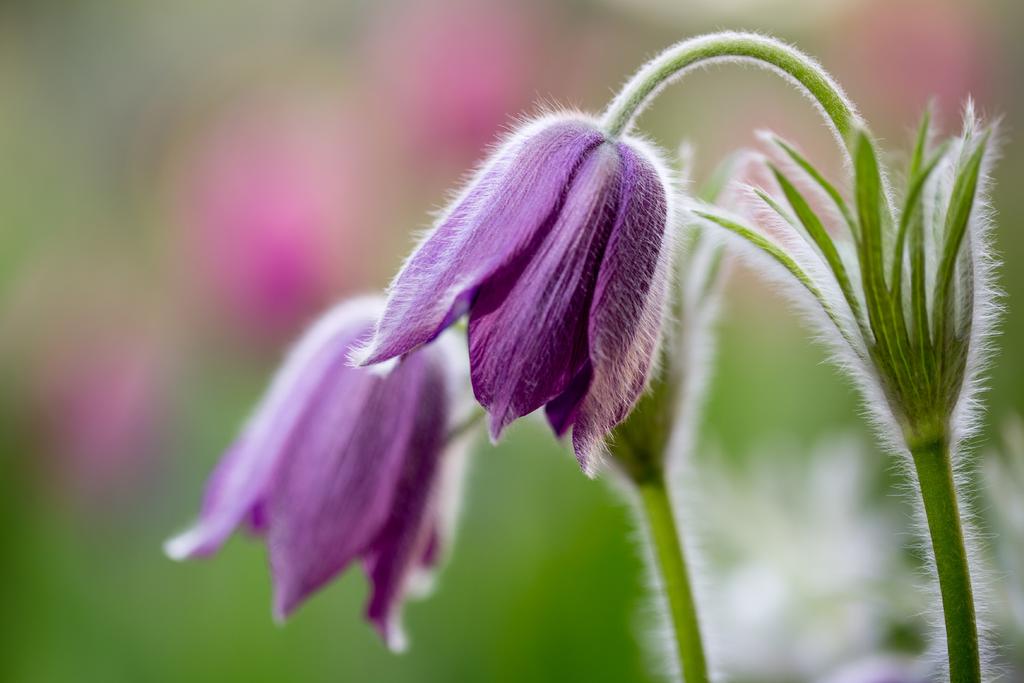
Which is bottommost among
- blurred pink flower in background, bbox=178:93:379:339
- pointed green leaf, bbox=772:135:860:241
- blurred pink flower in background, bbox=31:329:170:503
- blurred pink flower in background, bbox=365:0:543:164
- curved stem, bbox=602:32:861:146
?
pointed green leaf, bbox=772:135:860:241

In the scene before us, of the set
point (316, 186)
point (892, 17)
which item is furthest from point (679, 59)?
point (892, 17)

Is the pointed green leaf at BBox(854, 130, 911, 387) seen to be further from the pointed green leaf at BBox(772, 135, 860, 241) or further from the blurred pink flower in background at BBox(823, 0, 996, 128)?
the blurred pink flower in background at BBox(823, 0, 996, 128)

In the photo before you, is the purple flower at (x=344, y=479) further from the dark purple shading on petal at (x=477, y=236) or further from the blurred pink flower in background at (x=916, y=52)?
the blurred pink flower in background at (x=916, y=52)

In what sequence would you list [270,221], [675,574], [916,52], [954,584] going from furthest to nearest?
[916,52] → [270,221] → [675,574] → [954,584]

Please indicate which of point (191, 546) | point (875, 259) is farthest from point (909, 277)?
point (191, 546)

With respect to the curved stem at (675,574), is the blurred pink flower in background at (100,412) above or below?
above

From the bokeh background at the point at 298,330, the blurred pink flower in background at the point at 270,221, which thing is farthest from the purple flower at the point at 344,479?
the blurred pink flower in background at the point at 270,221

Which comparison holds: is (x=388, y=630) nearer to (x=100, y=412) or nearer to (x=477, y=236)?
(x=477, y=236)

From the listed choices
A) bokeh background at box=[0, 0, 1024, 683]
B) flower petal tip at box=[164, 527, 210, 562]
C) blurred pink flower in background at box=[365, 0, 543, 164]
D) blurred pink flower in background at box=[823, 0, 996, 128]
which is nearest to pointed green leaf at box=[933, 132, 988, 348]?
flower petal tip at box=[164, 527, 210, 562]
